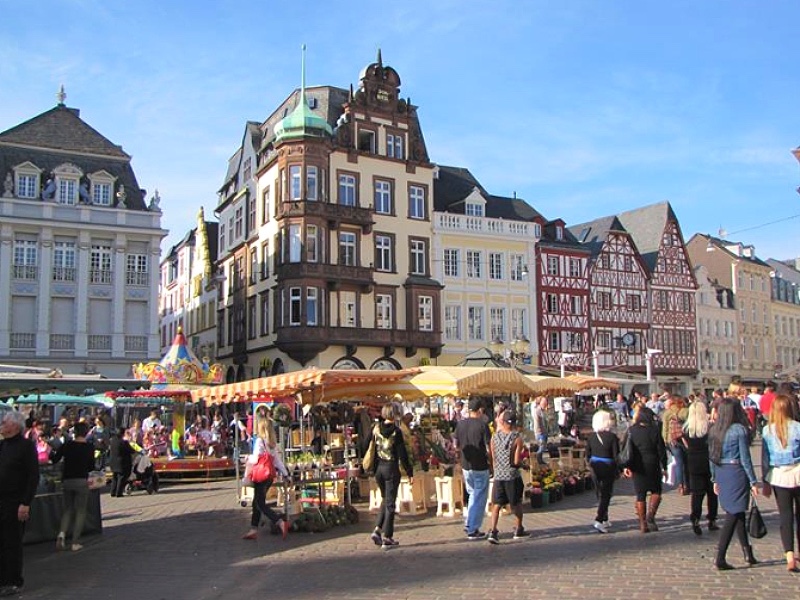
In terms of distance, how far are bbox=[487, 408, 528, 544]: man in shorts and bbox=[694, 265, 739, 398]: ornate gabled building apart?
49509 millimetres

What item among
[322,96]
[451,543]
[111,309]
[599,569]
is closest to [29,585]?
[451,543]

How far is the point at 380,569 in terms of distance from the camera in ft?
29.8

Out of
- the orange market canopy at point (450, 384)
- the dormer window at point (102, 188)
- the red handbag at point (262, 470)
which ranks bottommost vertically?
the red handbag at point (262, 470)

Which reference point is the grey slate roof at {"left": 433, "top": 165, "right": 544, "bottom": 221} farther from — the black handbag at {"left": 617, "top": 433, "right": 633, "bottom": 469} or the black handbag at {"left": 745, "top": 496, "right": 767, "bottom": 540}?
the black handbag at {"left": 745, "top": 496, "right": 767, "bottom": 540}

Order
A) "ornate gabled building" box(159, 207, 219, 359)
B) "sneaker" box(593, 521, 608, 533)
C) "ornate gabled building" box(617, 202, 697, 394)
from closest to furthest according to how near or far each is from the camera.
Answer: "sneaker" box(593, 521, 608, 533) → "ornate gabled building" box(159, 207, 219, 359) → "ornate gabled building" box(617, 202, 697, 394)

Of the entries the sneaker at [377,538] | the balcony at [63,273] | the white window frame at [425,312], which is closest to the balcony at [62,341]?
the balcony at [63,273]

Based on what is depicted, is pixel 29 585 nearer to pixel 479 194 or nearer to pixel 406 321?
pixel 406 321

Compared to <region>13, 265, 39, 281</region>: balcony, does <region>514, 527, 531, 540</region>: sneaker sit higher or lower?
lower

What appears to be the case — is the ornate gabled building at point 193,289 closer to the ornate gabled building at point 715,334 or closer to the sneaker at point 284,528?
the ornate gabled building at point 715,334

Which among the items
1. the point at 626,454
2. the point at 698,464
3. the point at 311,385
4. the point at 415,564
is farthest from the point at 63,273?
the point at 698,464

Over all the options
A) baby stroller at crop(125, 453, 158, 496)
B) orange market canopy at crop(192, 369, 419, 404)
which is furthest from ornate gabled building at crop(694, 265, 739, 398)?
baby stroller at crop(125, 453, 158, 496)

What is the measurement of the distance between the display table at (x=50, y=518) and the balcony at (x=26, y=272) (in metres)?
25.7

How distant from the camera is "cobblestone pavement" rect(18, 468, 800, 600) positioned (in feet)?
26.1

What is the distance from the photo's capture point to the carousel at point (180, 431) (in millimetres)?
21328
